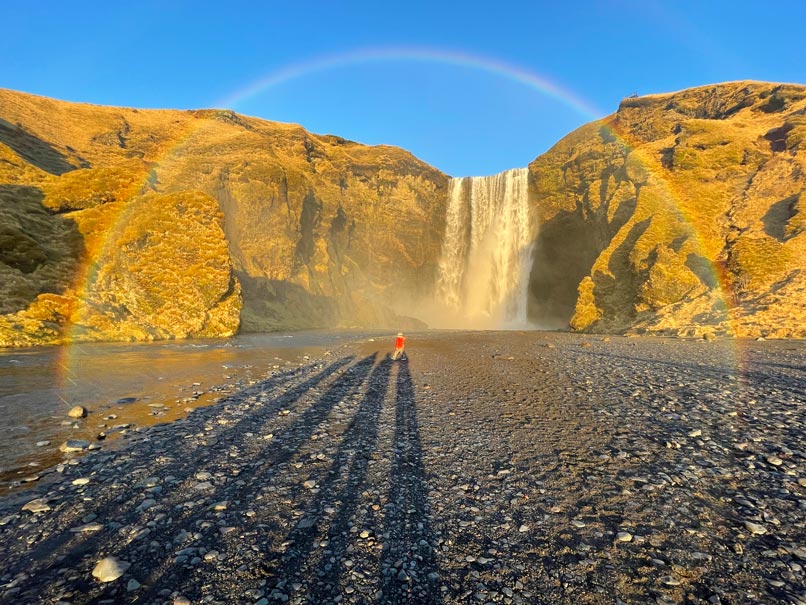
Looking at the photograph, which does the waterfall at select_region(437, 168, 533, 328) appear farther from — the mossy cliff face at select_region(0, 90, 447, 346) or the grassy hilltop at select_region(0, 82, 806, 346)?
the mossy cliff face at select_region(0, 90, 447, 346)

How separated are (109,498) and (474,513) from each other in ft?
17.2

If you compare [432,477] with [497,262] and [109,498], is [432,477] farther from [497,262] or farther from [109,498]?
[497,262]

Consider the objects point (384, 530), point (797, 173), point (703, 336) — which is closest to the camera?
point (384, 530)

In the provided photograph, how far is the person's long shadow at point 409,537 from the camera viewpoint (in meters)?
3.71

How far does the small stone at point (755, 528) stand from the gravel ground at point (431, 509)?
2cm

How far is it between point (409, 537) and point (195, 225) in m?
40.8

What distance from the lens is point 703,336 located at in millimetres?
30859

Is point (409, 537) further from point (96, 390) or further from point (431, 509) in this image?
point (96, 390)

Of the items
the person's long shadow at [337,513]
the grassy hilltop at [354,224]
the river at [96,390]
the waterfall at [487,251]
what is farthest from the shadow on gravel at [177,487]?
the waterfall at [487,251]

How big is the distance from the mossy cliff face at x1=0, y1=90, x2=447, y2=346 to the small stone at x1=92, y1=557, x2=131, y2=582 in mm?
30859

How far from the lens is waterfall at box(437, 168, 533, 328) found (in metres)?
72.9

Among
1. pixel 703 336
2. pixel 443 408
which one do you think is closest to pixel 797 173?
pixel 703 336

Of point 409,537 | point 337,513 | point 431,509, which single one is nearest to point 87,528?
point 337,513

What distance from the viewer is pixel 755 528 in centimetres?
455
